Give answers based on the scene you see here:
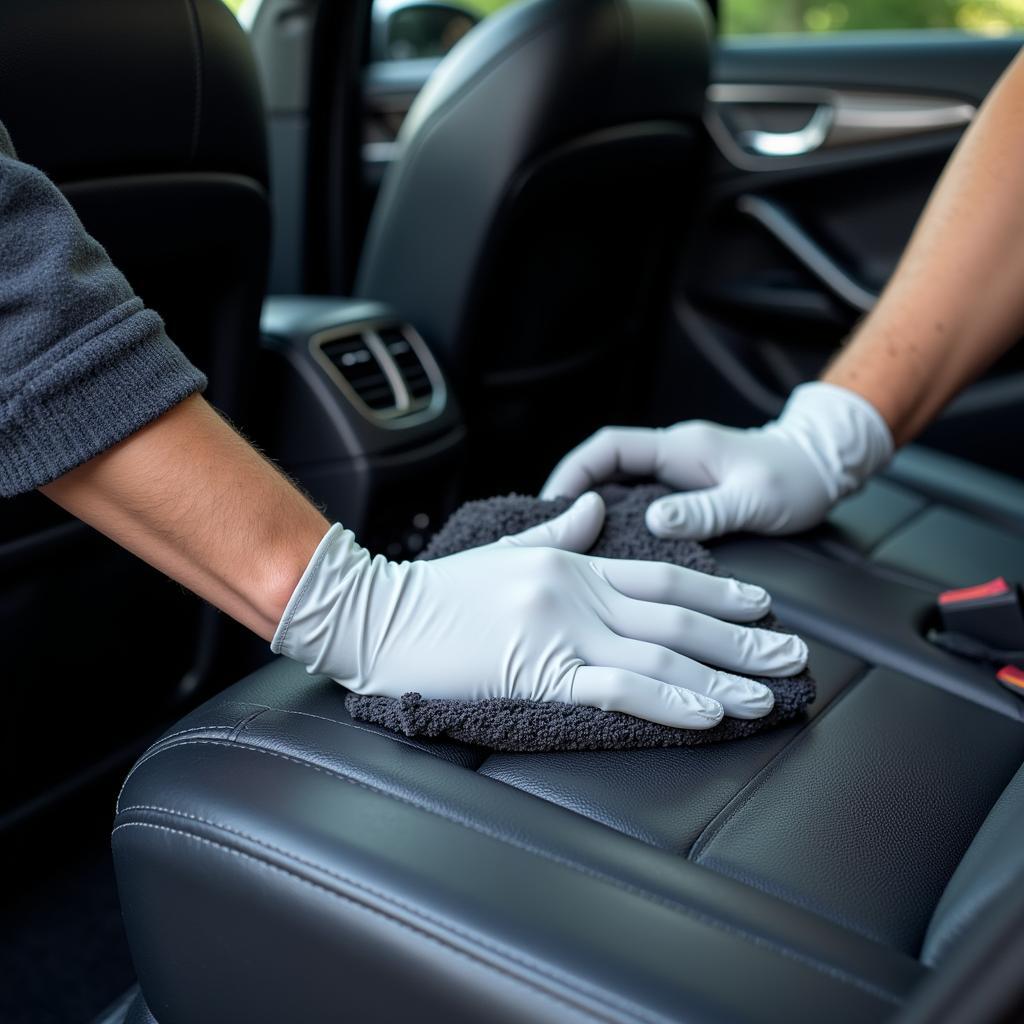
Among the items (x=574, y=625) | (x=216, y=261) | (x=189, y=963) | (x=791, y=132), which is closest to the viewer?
(x=189, y=963)

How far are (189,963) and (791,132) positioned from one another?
6.26ft

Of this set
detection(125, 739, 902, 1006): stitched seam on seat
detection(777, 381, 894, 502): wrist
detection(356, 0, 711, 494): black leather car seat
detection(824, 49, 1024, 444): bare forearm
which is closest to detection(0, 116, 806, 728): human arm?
detection(125, 739, 902, 1006): stitched seam on seat

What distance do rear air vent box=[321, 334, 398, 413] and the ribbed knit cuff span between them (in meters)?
0.73

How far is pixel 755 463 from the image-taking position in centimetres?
125

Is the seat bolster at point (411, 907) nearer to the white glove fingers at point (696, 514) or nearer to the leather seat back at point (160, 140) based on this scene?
the white glove fingers at point (696, 514)

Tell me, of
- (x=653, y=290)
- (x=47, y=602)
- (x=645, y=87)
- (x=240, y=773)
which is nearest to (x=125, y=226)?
(x=47, y=602)

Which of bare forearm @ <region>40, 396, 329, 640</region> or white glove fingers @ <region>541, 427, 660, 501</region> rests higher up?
bare forearm @ <region>40, 396, 329, 640</region>

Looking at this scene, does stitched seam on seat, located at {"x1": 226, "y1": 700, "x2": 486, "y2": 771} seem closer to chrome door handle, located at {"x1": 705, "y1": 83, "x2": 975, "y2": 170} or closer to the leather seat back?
the leather seat back

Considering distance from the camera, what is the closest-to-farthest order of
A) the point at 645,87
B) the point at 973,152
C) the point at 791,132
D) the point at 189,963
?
1. the point at 189,963
2. the point at 973,152
3. the point at 645,87
4. the point at 791,132

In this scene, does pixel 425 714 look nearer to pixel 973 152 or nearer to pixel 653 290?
pixel 973 152

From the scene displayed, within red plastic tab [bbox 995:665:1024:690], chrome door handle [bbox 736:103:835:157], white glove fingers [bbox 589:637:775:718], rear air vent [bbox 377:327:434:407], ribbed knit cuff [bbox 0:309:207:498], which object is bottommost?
rear air vent [bbox 377:327:434:407]

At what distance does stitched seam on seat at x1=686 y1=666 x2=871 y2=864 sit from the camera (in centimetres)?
78

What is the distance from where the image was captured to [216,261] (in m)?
1.25

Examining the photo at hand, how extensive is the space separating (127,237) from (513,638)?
1.84ft
